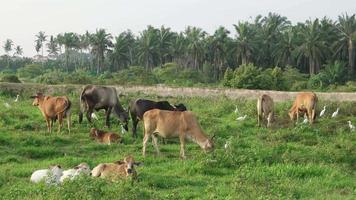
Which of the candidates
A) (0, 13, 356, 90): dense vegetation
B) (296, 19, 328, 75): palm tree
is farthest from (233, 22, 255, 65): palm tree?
(296, 19, 328, 75): palm tree

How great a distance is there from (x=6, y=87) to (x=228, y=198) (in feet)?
88.3

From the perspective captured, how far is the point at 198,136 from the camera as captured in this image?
14.2 metres

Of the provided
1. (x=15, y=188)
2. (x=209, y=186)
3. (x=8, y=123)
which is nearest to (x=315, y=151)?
(x=209, y=186)

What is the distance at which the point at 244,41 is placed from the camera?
224 feet

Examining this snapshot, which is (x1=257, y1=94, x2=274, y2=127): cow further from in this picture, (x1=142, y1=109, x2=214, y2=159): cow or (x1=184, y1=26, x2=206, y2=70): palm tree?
(x1=184, y1=26, x2=206, y2=70): palm tree

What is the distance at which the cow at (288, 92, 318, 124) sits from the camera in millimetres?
21656

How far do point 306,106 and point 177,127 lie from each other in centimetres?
934

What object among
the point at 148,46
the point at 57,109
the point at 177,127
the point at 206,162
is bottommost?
the point at 206,162

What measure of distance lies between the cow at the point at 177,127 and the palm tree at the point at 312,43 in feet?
164

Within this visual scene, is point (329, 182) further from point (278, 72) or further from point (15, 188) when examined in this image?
point (278, 72)

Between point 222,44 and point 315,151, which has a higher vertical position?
point 222,44

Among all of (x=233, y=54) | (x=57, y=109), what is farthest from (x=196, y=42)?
(x=57, y=109)

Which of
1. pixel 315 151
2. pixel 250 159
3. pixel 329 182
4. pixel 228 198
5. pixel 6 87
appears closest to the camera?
pixel 228 198

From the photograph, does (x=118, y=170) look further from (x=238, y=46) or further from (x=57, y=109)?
(x=238, y=46)
